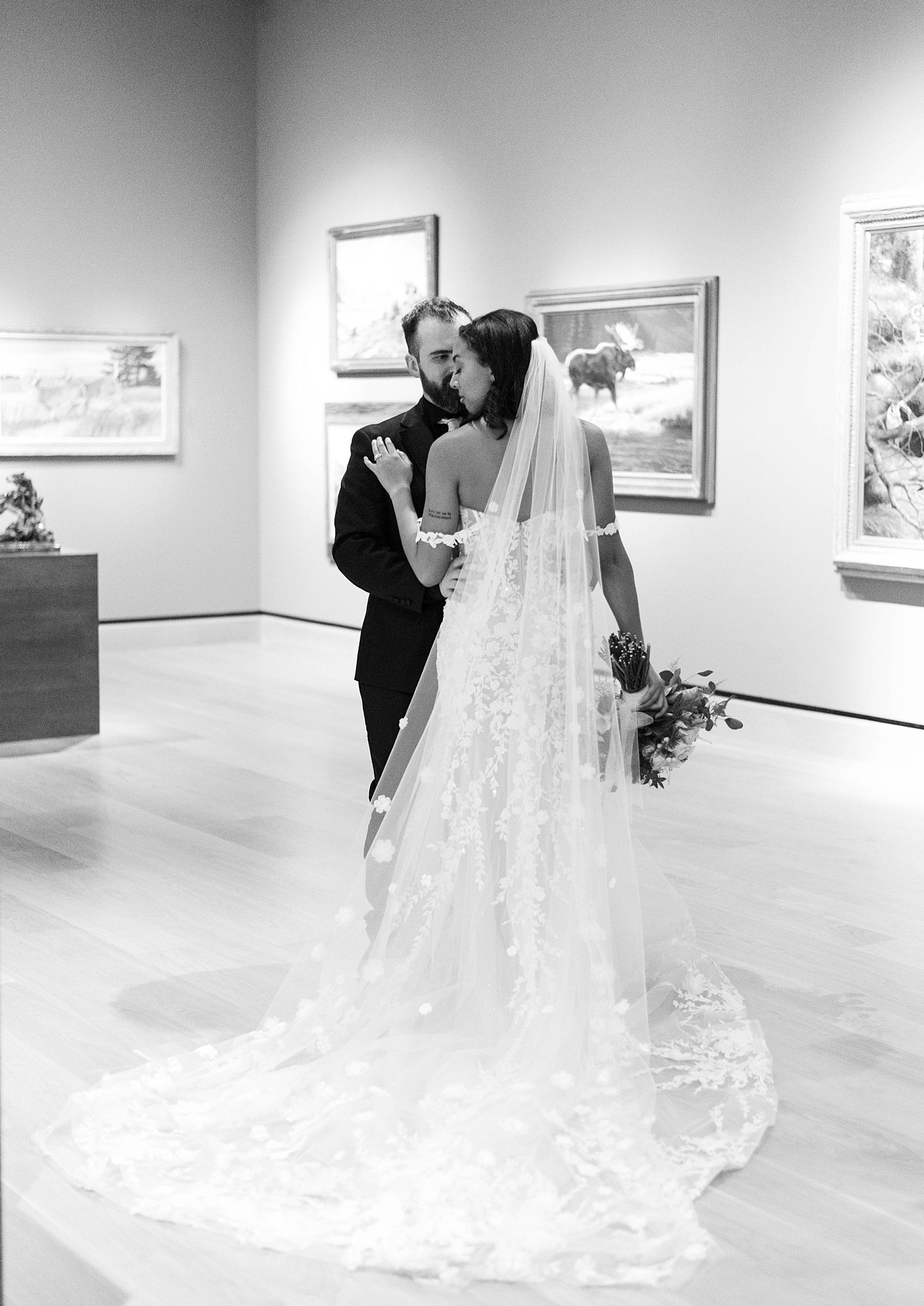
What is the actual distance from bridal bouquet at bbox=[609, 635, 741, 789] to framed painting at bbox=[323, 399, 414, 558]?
21.4 ft

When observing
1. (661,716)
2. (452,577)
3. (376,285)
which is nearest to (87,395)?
(376,285)

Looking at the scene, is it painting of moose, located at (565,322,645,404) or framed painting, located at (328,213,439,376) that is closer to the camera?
painting of moose, located at (565,322,645,404)

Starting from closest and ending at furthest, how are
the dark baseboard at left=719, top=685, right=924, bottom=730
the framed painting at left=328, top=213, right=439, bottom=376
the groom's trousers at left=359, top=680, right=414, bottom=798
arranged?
the groom's trousers at left=359, top=680, right=414, bottom=798
the dark baseboard at left=719, top=685, right=924, bottom=730
the framed painting at left=328, top=213, right=439, bottom=376

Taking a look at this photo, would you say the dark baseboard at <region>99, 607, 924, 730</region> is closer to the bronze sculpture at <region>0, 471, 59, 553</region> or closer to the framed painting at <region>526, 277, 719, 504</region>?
the framed painting at <region>526, 277, 719, 504</region>

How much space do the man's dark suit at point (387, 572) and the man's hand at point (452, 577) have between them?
0.20m

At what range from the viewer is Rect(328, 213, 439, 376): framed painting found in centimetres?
1007

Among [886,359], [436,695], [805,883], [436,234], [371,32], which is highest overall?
[371,32]

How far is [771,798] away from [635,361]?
8.96 ft

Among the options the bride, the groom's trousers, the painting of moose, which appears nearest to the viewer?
the bride

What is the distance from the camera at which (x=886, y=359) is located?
7.30m

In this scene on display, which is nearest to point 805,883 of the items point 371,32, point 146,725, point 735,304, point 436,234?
point 735,304

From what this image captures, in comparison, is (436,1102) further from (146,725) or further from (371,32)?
(371,32)

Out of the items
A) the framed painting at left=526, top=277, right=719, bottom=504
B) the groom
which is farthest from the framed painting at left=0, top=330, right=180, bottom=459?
the groom

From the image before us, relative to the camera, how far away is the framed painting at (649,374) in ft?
27.0
